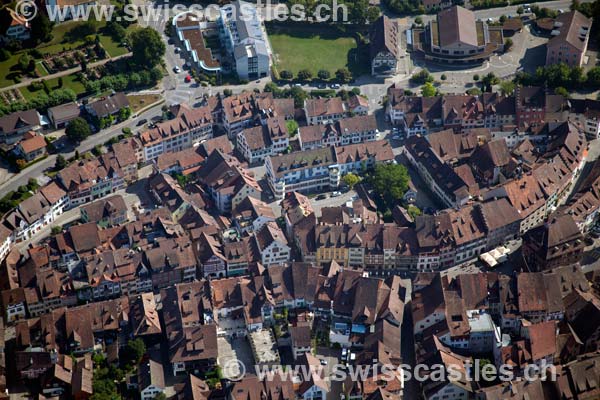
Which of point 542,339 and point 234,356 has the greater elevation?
point 234,356

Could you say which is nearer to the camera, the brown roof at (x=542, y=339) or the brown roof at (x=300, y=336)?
the brown roof at (x=542, y=339)

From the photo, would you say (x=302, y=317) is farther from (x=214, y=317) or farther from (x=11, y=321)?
(x=11, y=321)

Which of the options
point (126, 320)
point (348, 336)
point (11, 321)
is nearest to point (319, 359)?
point (348, 336)

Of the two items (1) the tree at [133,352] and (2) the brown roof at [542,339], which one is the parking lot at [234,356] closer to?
(1) the tree at [133,352]

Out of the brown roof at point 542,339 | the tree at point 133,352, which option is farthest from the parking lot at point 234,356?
the brown roof at point 542,339

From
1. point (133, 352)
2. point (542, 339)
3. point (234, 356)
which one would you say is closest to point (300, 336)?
point (234, 356)

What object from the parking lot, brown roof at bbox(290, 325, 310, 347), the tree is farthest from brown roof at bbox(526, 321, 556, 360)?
the tree

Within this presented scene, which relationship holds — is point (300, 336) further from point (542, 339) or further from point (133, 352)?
point (542, 339)

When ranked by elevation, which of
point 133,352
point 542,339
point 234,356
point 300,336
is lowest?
point 542,339
